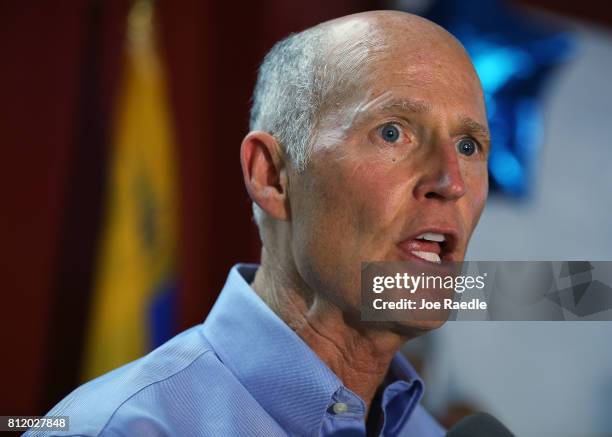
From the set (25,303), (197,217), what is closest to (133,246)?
(197,217)

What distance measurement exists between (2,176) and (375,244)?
1.86 metres

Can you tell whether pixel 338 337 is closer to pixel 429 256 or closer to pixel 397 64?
pixel 429 256

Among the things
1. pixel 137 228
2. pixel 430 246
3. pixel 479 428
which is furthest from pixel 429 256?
pixel 137 228

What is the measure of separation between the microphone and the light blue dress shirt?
6.5 inches

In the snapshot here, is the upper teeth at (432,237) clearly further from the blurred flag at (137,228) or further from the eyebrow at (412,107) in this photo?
the blurred flag at (137,228)

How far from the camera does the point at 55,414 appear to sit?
927 mm

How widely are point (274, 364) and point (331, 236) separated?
0.19 meters

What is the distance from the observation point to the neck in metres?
1.06

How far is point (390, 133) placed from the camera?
1.01 metres

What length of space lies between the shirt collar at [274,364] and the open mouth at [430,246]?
20cm

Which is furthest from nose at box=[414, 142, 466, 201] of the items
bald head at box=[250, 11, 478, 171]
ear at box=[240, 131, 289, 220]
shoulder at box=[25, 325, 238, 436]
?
shoulder at box=[25, 325, 238, 436]

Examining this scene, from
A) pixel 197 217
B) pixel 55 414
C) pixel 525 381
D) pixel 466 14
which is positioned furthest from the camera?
pixel 466 14

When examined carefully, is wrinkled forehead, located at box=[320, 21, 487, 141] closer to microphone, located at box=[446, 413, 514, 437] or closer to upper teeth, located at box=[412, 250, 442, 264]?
upper teeth, located at box=[412, 250, 442, 264]

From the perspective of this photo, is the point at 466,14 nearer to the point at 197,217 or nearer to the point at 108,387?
the point at 197,217
